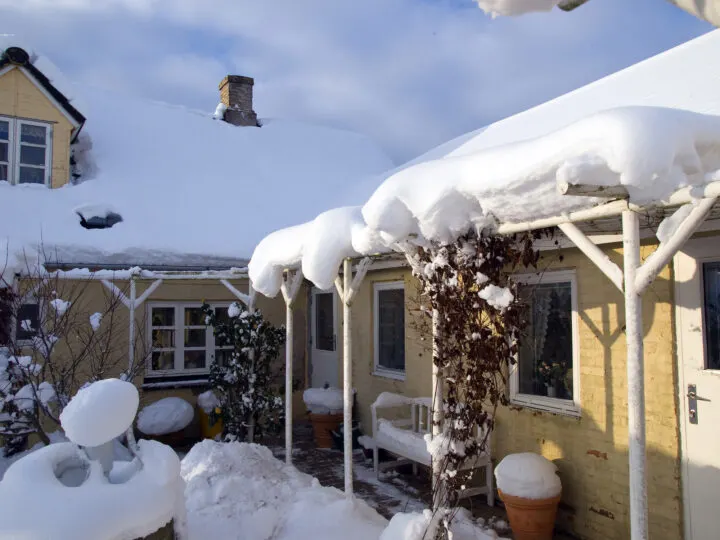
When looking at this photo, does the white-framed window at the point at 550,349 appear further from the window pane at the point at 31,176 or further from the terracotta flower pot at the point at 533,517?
the window pane at the point at 31,176

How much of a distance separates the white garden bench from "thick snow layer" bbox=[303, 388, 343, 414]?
115 cm

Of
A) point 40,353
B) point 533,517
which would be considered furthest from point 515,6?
point 40,353

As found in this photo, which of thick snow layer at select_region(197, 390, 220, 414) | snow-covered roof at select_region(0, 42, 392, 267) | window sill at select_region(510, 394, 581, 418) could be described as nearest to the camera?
window sill at select_region(510, 394, 581, 418)

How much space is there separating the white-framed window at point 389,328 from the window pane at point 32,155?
6495 mm

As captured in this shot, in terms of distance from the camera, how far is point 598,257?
3066 millimetres

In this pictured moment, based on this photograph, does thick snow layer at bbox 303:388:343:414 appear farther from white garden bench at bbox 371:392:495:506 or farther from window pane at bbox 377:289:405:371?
white garden bench at bbox 371:392:495:506

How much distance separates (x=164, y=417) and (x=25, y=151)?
5.43 metres

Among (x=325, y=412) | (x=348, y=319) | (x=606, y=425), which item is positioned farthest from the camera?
(x=325, y=412)

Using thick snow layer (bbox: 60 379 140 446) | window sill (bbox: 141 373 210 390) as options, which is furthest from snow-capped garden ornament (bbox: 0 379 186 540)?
window sill (bbox: 141 373 210 390)

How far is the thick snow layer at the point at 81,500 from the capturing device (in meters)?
3.02

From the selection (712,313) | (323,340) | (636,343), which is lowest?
(323,340)

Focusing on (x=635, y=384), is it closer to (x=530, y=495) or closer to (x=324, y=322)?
(x=530, y=495)

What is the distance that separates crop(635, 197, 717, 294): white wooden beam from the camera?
263cm

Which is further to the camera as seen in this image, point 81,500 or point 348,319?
point 348,319
